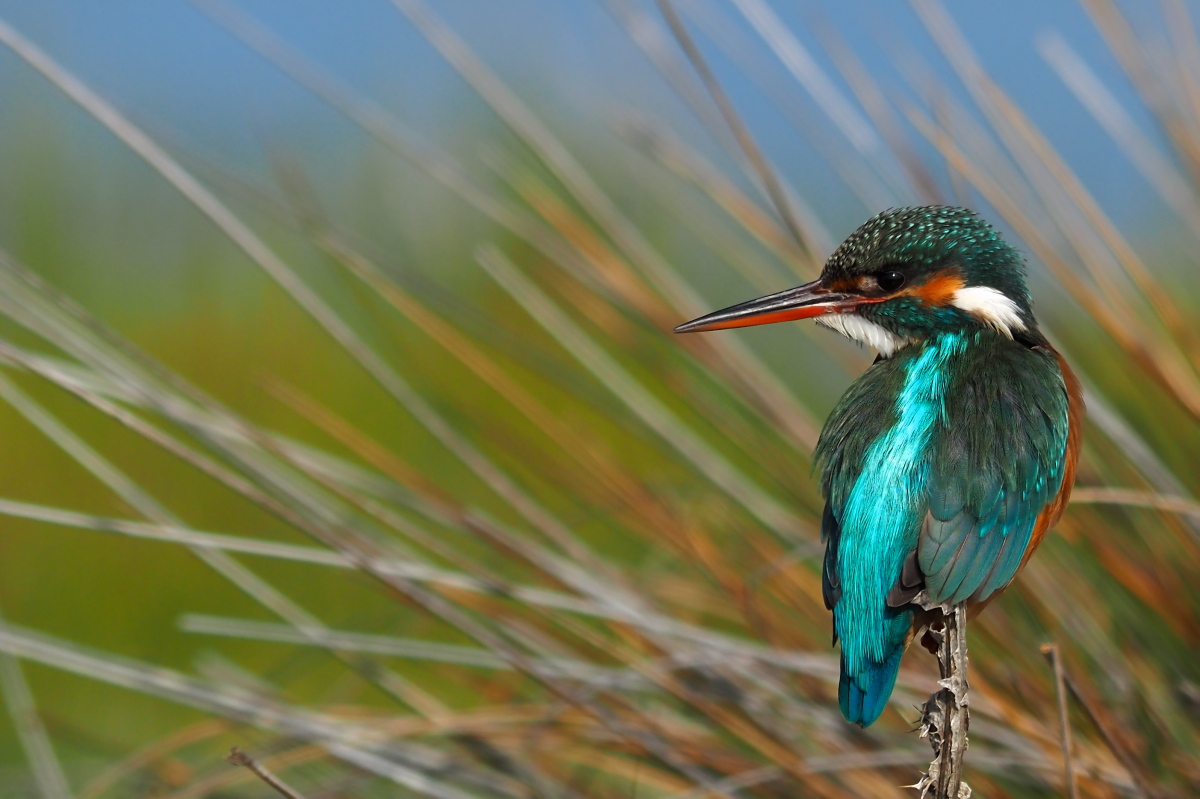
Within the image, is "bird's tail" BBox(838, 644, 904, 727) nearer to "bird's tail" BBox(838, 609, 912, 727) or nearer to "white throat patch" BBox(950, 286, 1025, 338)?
"bird's tail" BBox(838, 609, 912, 727)

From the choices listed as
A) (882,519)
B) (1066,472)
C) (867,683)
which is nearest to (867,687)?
(867,683)

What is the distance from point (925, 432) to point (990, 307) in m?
0.19

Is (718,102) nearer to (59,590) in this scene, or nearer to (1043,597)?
(1043,597)

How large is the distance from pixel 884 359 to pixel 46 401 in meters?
3.10

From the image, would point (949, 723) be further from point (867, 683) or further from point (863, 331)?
point (863, 331)

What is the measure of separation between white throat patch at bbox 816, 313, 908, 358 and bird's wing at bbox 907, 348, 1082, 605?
10 cm

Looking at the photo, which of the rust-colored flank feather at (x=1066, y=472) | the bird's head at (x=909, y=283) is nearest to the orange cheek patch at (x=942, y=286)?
the bird's head at (x=909, y=283)

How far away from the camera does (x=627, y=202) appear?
14.9ft

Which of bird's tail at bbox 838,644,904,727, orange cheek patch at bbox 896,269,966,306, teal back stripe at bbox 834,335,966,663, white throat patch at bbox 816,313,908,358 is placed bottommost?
bird's tail at bbox 838,644,904,727

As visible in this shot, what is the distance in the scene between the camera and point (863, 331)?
1292 millimetres

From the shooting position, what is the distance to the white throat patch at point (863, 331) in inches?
50.4

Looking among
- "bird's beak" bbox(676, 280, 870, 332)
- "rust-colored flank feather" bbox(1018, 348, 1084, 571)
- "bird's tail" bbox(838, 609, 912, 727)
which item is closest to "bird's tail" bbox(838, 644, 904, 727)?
"bird's tail" bbox(838, 609, 912, 727)

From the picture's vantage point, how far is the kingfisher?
1.13 meters

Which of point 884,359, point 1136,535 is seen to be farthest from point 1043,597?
point 884,359
